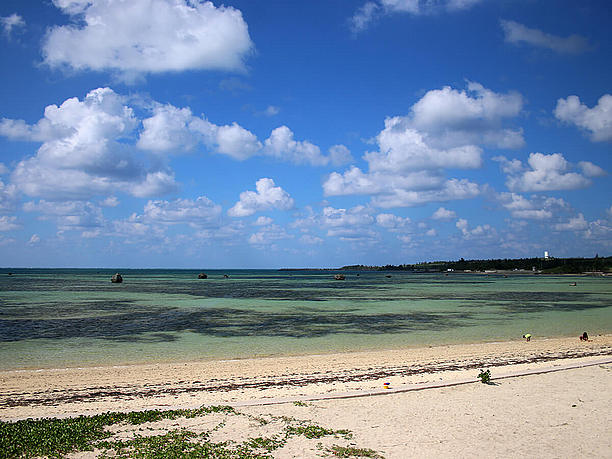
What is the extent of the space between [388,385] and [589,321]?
27.3 m

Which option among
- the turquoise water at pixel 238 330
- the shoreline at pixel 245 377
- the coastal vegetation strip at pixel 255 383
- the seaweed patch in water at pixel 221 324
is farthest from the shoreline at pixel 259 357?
the seaweed patch in water at pixel 221 324

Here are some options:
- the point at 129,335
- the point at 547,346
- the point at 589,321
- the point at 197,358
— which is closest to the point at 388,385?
the point at 197,358

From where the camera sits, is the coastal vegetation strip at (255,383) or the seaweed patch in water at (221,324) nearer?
the coastal vegetation strip at (255,383)

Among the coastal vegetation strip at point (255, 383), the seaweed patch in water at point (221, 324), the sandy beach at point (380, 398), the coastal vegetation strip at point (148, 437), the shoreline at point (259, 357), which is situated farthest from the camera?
the seaweed patch in water at point (221, 324)

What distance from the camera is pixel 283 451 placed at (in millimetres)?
7883

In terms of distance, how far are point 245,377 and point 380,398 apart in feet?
18.8

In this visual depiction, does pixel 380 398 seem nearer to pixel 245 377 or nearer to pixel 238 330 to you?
pixel 245 377

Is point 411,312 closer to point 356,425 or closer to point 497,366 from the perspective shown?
point 497,366

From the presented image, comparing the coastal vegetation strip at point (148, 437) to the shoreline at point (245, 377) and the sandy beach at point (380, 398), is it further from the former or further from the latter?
the shoreline at point (245, 377)

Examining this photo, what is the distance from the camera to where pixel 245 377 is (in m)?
15.1

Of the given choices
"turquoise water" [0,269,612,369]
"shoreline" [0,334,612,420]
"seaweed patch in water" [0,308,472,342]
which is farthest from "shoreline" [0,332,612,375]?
"seaweed patch in water" [0,308,472,342]

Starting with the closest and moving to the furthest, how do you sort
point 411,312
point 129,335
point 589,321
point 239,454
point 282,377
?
point 239,454
point 282,377
point 129,335
point 589,321
point 411,312

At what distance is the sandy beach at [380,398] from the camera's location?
8.40m

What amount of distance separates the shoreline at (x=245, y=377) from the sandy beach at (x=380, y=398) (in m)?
0.04
